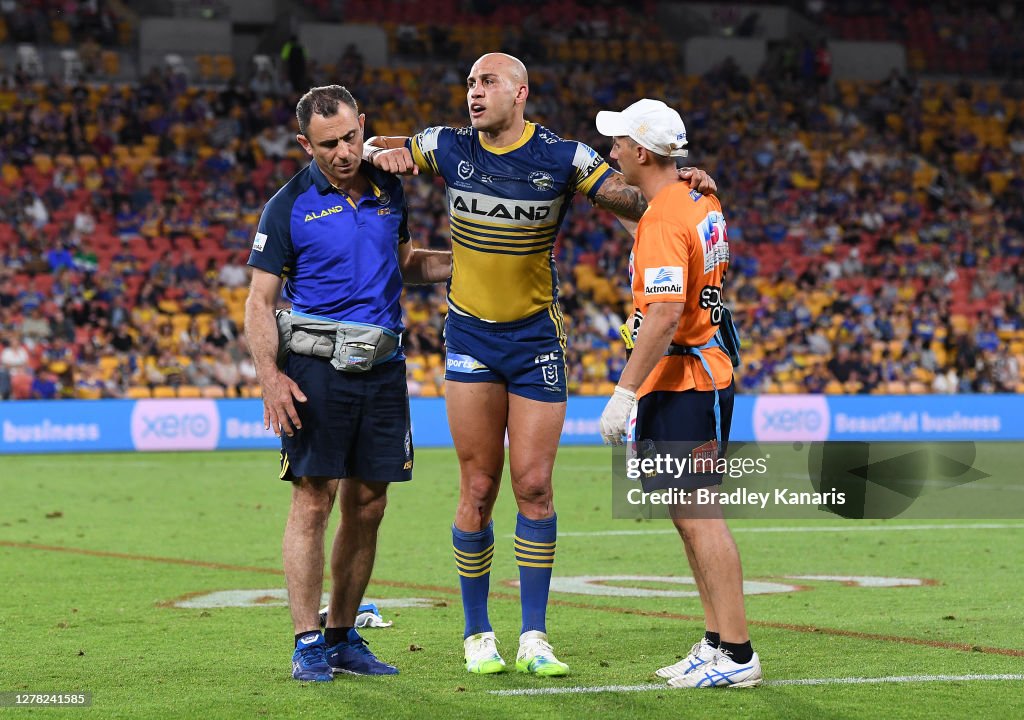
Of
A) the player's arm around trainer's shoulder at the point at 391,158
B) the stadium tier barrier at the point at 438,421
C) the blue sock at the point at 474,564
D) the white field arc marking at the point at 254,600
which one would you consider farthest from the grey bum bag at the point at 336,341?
the stadium tier barrier at the point at 438,421

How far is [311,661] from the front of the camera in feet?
20.2

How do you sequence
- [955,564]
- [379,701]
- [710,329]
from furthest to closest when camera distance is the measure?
[955,564]
[710,329]
[379,701]

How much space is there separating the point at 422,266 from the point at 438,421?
15442mm

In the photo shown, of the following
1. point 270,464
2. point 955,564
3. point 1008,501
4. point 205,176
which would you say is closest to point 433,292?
point 205,176

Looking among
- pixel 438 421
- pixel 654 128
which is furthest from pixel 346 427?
pixel 438 421

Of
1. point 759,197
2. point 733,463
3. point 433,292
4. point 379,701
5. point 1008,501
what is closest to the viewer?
point 379,701

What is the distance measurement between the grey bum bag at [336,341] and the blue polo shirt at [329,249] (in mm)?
54

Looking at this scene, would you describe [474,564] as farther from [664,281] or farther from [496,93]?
[496,93]

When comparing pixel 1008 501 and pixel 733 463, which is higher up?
pixel 733 463

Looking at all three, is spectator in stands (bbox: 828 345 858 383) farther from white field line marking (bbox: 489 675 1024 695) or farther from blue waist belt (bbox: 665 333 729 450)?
blue waist belt (bbox: 665 333 729 450)

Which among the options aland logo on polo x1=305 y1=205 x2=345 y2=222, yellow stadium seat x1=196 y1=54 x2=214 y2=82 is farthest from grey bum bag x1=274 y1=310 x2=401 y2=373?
yellow stadium seat x1=196 y1=54 x2=214 y2=82

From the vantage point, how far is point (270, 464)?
776 inches

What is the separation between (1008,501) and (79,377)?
1387 centimetres

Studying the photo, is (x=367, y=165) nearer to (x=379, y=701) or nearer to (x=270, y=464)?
(x=379, y=701)
